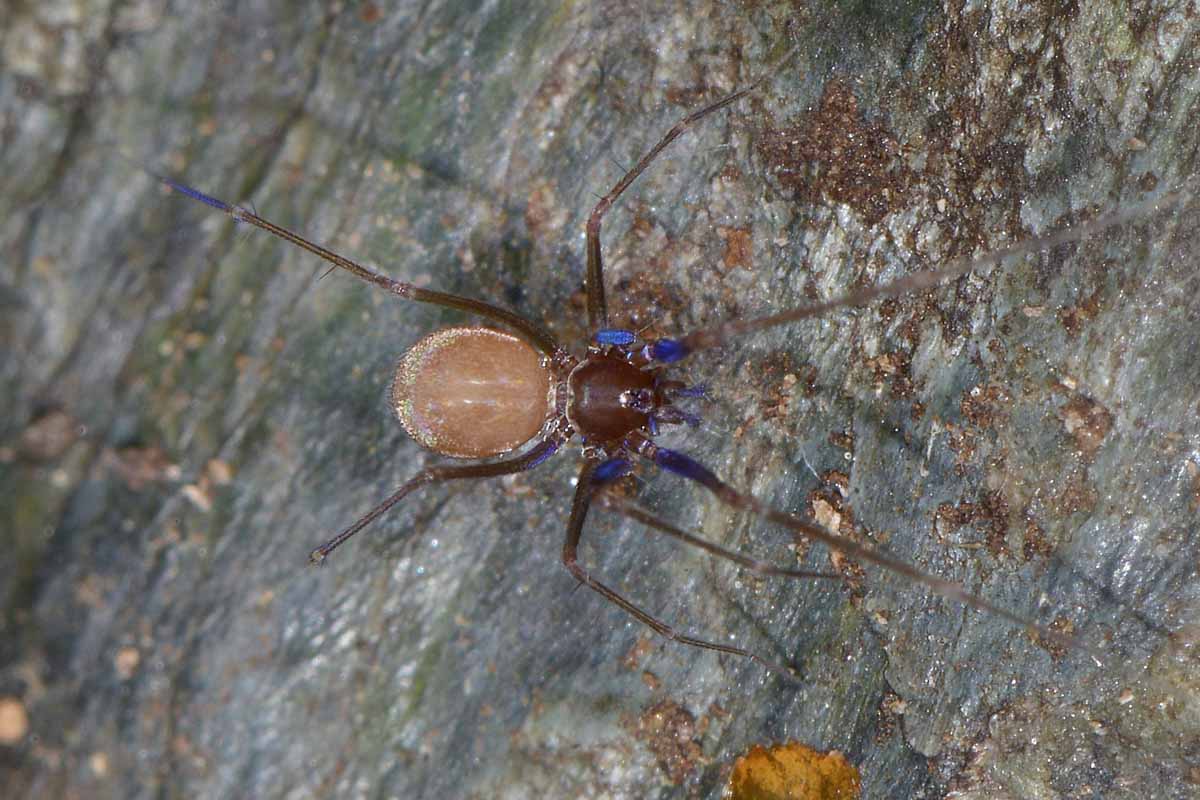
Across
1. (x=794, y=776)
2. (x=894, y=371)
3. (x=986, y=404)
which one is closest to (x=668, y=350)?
(x=894, y=371)

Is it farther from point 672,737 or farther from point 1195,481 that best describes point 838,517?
point 1195,481

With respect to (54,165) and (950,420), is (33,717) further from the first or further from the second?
(950,420)

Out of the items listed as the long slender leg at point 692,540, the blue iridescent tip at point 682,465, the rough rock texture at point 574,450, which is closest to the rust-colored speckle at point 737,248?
the rough rock texture at point 574,450

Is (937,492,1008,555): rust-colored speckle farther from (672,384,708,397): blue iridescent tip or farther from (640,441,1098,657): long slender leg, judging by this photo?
(672,384,708,397): blue iridescent tip

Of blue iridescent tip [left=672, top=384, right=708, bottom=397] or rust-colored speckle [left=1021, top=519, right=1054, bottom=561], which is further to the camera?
blue iridescent tip [left=672, top=384, right=708, bottom=397]

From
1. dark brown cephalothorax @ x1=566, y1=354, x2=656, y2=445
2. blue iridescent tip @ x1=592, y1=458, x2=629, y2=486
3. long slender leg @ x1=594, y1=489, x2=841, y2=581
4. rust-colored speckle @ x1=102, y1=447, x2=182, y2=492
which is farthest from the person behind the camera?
rust-colored speckle @ x1=102, y1=447, x2=182, y2=492

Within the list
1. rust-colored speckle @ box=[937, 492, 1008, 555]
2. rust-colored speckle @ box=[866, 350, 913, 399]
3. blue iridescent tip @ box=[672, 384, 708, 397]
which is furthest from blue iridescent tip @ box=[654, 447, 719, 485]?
rust-colored speckle @ box=[937, 492, 1008, 555]
